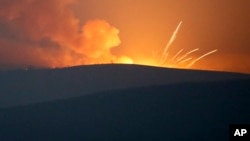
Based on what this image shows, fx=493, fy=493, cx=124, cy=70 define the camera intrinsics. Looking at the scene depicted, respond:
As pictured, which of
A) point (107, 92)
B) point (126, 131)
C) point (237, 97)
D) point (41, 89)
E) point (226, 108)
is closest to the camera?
point (126, 131)

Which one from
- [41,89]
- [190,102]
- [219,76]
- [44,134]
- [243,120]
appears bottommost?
[44,134]

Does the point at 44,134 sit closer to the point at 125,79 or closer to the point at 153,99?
the point at 153,99

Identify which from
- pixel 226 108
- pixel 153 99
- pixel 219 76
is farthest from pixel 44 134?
pixel 219 76

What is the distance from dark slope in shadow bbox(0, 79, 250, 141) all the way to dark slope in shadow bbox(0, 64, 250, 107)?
7.17ft

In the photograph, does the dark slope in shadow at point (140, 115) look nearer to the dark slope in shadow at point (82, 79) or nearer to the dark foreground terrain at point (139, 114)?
the dark foreground terrain at point (139, 114)

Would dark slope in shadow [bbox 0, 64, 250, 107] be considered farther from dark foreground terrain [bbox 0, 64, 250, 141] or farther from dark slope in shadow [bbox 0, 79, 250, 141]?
dark slope in shadow [bbox 0, 79, 250, 141]

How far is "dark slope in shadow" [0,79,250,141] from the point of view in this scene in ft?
63.6

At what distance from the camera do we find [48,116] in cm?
2247

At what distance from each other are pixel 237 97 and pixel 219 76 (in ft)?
21.0

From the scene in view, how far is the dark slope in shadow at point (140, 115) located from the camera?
19391 millimetres

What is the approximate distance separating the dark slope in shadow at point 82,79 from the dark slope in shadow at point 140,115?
2187mm

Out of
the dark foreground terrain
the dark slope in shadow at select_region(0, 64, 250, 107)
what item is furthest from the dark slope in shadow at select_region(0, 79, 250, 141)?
the dark slope in shadow at select_region(0, 64, 250, 107)

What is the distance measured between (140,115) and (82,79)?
31.1 ft

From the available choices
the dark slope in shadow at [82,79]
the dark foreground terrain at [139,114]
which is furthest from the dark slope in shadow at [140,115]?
the dark slope in shadow at [82,79]
